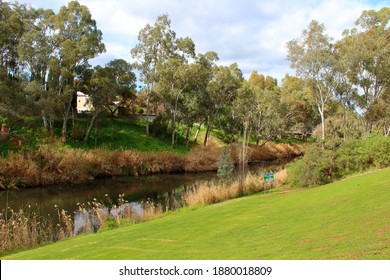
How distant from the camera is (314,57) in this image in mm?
30750

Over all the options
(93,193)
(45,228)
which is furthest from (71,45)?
(45,228)

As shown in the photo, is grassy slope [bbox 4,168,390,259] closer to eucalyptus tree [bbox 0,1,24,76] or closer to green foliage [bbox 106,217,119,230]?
green foliage [bbox 106,217,119,230]

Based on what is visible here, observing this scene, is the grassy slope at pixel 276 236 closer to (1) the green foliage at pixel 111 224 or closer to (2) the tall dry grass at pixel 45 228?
(2) the tall dry grass at pixel 45 228

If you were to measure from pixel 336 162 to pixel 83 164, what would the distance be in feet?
67.4

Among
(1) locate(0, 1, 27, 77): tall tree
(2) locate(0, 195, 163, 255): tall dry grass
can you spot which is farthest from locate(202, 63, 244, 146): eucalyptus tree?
(2) locate(0, 195, 163, 255): tall dry grass

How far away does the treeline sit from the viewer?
29.7m

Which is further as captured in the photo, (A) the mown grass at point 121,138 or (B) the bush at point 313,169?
(A) the mown grass at point 121,138

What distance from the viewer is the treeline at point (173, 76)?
1168 inches

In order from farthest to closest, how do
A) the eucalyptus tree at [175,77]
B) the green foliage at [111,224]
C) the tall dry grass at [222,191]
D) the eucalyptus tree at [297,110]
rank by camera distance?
the eucalyptus tree at [297,110] → the eucalyptus tree at [175,77] → the tall dry grass at [222,191] → the green foliage at [111,224]

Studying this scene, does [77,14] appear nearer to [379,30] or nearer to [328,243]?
[379,30]

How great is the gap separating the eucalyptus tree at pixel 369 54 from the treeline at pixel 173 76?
3.5 inches

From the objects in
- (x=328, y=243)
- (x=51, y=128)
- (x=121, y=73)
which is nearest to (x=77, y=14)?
(x=121, y=73)

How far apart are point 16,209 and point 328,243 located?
1802 cm

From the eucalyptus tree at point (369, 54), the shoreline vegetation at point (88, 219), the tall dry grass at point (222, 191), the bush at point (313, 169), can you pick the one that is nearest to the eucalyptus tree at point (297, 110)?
the eucalyptus tree at point (369, 54)
